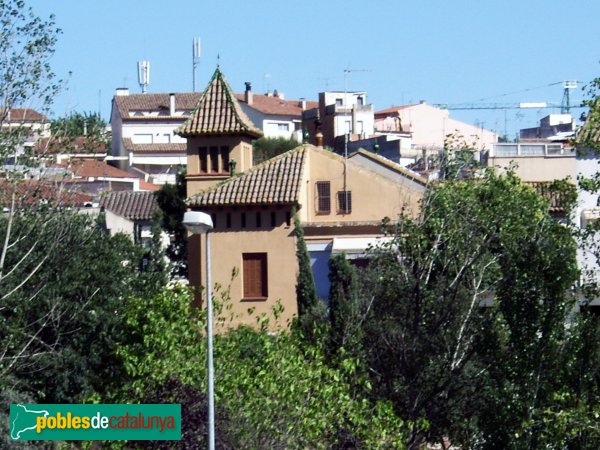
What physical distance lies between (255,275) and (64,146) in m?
16.3

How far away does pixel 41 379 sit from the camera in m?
29.7

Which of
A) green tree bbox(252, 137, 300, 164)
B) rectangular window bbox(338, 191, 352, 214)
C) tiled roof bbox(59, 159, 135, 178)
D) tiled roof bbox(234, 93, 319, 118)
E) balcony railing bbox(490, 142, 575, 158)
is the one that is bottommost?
rectangular window bbox(338, 191, 352, 214)

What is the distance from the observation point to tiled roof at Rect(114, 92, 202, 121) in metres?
87.9

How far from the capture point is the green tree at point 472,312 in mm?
23219

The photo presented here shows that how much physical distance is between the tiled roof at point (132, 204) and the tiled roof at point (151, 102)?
1027 inches

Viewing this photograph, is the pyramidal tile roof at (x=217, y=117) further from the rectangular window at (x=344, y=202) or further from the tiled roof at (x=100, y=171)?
the tiled roof at (x=100, y=171)

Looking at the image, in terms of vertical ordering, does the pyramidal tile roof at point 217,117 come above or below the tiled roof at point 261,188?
above

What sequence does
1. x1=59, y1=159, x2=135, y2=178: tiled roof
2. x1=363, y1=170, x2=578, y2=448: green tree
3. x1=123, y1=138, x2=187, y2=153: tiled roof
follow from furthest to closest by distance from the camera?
1. x1=123, y1=138, x2=187, y2=153: tiled roof
2. x1=59, y1=159, x2=135, y2=178: tiled roof
3. x1=363, y1=170, x2=578, y2=448: green tree

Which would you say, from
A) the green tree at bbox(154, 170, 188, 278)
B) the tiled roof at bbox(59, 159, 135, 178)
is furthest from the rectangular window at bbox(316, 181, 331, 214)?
the tiled roof at bbox(59, 159, 135, 178)

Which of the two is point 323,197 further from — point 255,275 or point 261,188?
point 255,275

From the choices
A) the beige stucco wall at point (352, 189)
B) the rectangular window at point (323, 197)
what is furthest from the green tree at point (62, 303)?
the rectangular window at point (323, 197)

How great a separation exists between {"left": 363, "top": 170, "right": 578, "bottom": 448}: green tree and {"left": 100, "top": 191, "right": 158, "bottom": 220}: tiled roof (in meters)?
31.5

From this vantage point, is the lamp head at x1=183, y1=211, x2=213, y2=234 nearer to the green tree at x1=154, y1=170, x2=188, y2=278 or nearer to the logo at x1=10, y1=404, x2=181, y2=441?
the logo at x1=10, y1=404, x2=181, y2=441

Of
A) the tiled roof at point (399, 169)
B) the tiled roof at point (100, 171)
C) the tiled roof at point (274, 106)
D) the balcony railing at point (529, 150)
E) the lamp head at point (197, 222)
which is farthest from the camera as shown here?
the tiled roof at point (274, 106)
